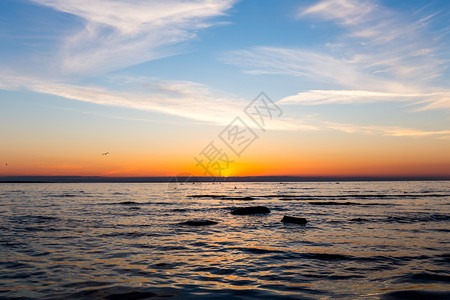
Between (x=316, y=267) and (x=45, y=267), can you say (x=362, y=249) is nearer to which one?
(x=316, y=267)

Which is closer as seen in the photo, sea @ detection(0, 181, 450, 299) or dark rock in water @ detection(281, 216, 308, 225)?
sea @ detection(0, 181, 450, 299)

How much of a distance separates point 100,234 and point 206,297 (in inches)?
579

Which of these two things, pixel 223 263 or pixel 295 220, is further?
pixel 295 220

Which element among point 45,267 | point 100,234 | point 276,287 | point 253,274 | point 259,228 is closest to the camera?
point 276,287

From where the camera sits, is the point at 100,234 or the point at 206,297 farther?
the point at 100,234

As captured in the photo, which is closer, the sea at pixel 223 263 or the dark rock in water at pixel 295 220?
the sea at pixel 223 263

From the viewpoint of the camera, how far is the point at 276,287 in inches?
411

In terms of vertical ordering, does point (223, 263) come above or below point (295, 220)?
above

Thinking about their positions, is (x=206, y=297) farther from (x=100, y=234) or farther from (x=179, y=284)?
(x=100, y=234)

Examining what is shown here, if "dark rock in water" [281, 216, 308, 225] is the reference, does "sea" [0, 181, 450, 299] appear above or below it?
above

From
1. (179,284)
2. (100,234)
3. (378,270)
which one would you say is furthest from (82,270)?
(378,270)

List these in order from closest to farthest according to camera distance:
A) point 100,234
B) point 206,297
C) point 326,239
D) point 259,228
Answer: point 206,297
point 326,239
point 100,234
point 259,228

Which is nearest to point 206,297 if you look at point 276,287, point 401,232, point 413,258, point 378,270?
point 276,287

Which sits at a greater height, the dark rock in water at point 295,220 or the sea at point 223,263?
the sea at point 223,263
